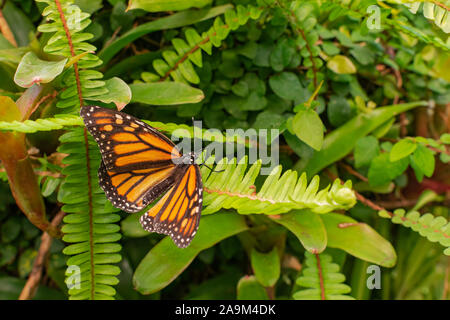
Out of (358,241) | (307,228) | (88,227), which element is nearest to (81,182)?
(88,227)

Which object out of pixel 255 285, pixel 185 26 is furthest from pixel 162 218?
pixel 185 26

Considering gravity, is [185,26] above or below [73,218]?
above

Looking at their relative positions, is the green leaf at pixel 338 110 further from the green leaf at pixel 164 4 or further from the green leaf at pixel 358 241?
the green leaf at pixel 164 4

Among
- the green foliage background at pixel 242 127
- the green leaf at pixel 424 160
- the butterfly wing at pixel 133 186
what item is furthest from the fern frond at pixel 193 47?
the green leaf at pixel 424 160

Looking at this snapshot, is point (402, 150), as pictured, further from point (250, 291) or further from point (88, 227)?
point (88, 227)

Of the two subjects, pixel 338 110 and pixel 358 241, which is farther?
pixel 338 110
